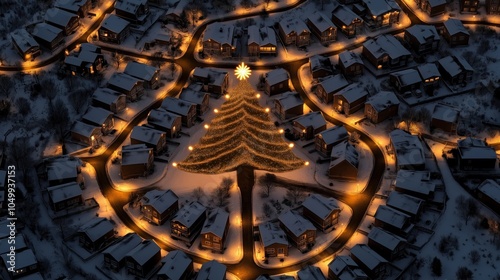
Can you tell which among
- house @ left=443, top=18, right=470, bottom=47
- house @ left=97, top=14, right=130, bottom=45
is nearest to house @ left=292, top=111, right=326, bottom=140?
house @ left=443, top=18, right=470, bottom=47

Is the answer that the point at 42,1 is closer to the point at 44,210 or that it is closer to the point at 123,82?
the point at 123,82

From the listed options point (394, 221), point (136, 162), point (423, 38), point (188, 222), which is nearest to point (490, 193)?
point (394, 221)

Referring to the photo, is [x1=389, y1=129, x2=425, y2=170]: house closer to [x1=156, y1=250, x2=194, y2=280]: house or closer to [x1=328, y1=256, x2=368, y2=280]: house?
[x1=328, y1=256, x2=368, y2=280]: house

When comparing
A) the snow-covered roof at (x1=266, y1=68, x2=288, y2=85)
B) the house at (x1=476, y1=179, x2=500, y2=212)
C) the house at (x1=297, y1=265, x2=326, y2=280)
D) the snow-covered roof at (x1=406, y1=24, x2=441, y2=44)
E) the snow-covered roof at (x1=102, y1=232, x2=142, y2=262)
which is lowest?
the house at (x1=476, y1=179, x2=500, y2=212)

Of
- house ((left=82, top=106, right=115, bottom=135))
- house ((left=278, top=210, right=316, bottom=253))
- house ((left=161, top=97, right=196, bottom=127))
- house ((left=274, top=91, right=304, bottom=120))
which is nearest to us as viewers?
house ((left=278, top=210, right=316, bottom=253))

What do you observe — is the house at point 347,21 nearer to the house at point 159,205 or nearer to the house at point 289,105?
→ the house at point 289,105

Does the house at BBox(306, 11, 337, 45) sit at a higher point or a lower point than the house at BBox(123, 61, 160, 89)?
lower

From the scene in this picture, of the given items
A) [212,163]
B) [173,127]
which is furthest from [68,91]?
[212,163]
